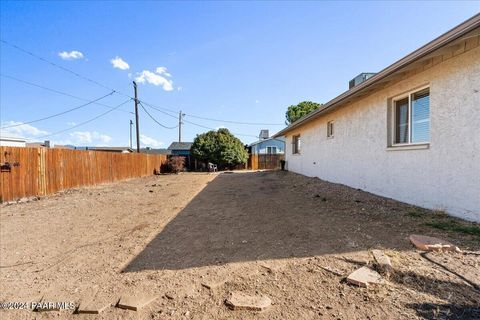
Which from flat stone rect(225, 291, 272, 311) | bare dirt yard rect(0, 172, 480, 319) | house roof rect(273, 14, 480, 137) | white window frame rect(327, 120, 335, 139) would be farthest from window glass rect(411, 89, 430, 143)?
flat stone rect(225, 291, 272, 311)

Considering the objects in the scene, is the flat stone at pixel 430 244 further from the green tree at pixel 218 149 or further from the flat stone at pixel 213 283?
the green tree at pixel 218 149

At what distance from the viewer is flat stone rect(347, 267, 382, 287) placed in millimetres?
2404

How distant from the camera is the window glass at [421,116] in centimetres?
510

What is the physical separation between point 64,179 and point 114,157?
4.16 m

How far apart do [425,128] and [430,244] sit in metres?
2.92

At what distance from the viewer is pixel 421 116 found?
530 centimetres

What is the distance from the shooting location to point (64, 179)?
407 inches

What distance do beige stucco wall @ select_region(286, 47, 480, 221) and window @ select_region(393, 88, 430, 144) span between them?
0.20 meters

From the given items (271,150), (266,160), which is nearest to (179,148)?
(271,150)

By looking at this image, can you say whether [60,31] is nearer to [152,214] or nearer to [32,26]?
[32,26]

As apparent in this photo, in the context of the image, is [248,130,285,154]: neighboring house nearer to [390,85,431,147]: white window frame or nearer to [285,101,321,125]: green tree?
[285,101,321,125]: green tree

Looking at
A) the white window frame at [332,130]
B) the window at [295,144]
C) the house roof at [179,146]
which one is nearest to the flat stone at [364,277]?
the white window frame at [332,130]

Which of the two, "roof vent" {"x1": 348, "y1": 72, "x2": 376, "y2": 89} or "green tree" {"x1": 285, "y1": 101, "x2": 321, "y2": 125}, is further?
"green tree" {"x1": 285, "y1": 101, "x2": 321, "y2": 125}

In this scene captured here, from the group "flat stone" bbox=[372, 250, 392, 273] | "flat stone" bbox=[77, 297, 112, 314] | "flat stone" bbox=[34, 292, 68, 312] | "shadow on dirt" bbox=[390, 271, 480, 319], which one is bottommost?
"flat stone" bbox=[34, 292, 68, 312]
